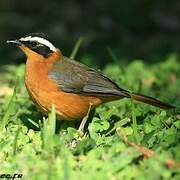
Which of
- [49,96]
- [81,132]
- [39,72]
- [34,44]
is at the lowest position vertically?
[81,132]

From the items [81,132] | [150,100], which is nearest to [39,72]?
[81,132]

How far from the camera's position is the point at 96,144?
599cm

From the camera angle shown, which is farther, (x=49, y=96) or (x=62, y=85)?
(x=62, y=85)

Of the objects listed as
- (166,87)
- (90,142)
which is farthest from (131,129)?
(166,87)

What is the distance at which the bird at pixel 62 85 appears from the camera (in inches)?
269

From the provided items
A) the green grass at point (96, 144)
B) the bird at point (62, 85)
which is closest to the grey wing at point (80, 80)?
the bird at point (62, 85)

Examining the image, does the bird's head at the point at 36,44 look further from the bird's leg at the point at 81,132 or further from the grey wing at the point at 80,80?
the bird's leg at the point at 81,132

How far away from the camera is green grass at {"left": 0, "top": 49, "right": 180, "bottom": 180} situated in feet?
16.7

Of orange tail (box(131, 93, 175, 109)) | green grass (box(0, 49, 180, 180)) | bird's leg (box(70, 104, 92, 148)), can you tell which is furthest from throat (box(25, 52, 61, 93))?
orange tail (box(131, 93, 175, 109))

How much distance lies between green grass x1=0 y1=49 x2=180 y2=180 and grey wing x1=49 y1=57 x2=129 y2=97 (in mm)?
338

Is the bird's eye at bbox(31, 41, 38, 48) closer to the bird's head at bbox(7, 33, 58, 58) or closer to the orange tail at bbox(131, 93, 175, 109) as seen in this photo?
the bird's head at bbox(7, 33, 58, 58)

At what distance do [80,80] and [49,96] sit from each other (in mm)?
482

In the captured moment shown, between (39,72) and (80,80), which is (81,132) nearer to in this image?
(80,80)

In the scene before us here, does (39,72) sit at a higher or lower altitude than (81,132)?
higher
